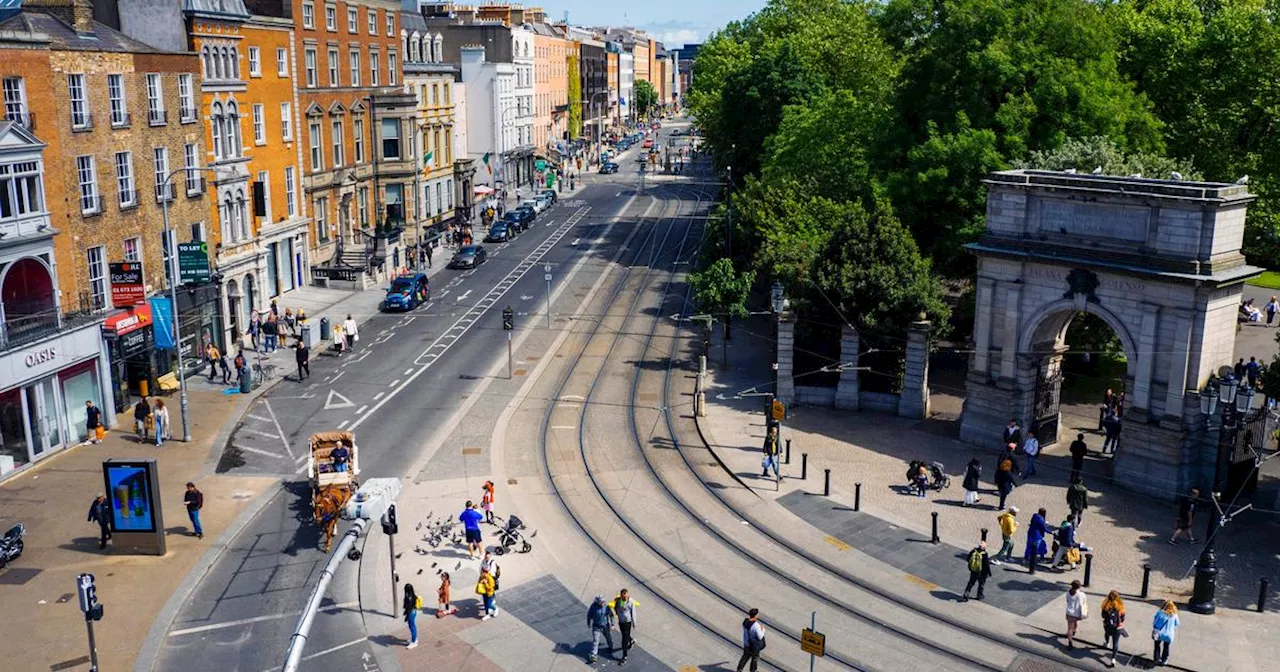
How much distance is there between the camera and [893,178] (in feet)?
145

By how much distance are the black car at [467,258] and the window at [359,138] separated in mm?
8501

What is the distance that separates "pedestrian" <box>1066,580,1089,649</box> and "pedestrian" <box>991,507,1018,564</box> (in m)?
4.23

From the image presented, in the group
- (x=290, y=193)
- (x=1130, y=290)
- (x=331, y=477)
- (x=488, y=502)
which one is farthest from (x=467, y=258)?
(x=1130, y=290)

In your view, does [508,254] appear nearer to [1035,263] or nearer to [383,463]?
[383,463]

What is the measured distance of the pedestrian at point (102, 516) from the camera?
27922 mm

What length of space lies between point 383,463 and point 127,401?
41.5ft

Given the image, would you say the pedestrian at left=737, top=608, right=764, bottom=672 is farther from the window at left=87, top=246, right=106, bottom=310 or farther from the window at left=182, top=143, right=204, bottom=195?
the window at left=182, top=143, right=204, bottom=195

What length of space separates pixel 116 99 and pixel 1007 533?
34497 millimetres

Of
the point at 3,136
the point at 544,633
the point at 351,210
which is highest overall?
the point at 3,136

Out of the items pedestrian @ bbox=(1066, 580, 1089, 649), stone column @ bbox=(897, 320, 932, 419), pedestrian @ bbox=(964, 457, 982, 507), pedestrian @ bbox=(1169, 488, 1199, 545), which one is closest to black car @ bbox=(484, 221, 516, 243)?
stone column @ bbox=(897, 320, 932, 419)

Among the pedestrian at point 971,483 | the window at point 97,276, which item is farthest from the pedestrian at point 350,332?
the pedestrian at point 971,483

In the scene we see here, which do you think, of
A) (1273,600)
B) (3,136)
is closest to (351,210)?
(3,136)

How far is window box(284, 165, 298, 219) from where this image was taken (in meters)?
58.3

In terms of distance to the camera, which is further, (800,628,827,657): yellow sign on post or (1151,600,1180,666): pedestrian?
(1151,600,1180,666): pedestrian
